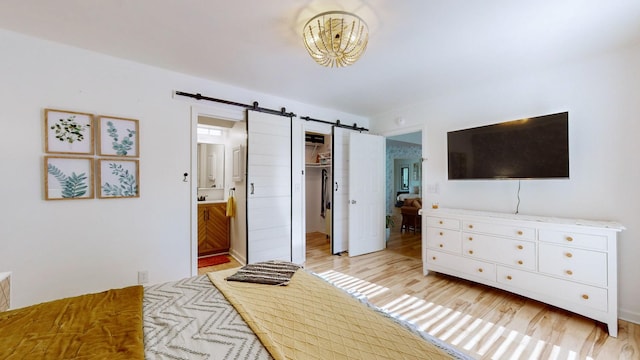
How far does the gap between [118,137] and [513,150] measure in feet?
13.0

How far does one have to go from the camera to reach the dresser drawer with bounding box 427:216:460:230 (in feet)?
9.43

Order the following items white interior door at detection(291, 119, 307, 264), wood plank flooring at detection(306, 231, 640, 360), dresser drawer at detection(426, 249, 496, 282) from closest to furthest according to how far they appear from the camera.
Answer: wood plank flooring at detection(306, 231, 640, 360), dresser drawer at detection(426, 249, 496, 282), white interior door at detection(291, 119, 307, 264)

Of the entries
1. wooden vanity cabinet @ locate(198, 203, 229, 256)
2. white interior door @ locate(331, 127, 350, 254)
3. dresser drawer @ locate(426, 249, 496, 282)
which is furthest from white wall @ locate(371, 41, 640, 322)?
wooden vanity cabinet @ locate(198, 203, 229, 256)

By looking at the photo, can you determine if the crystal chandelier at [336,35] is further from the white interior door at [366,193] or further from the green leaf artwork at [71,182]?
the green leaf artwork at [71,182]

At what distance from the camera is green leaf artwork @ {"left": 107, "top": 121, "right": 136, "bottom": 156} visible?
7.54 feet

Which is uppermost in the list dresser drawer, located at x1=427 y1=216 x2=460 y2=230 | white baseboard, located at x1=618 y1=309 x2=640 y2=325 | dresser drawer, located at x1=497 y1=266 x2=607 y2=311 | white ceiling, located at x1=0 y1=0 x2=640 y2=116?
white ceiling, located at x1=0 y1=0 x2=640 y2=116

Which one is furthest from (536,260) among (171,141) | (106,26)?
(106,26)

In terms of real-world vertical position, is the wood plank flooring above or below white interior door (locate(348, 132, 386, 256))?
below

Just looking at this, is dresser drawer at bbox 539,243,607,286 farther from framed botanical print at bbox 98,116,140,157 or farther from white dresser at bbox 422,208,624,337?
framed botanical print at bbox 98,116,140,157

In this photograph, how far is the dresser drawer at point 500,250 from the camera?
2.35 metres

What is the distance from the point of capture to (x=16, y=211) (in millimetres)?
1963

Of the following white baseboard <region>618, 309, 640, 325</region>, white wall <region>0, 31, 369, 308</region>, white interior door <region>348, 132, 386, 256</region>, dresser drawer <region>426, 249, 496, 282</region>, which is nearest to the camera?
white wall <region>0, 31, 369, 308</region>

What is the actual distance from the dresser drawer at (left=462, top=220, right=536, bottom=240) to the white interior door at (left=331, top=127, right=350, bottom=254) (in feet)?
6.16

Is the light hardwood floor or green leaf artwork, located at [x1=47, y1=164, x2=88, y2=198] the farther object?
green leaf artwork, located at [x1=47, y1=164, x2=88, y2=198]
